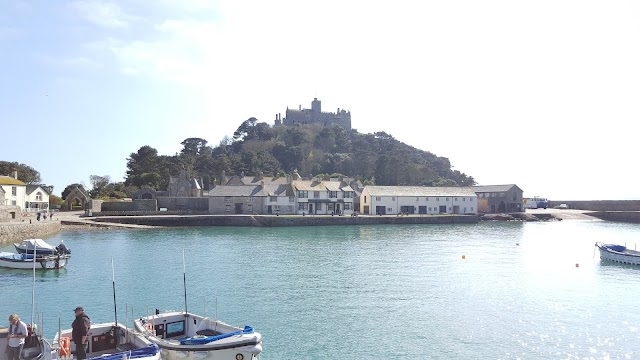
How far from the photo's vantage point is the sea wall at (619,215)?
307ft

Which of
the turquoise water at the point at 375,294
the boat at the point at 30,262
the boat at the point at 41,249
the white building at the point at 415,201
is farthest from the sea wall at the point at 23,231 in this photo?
the white building at the point at 415,201

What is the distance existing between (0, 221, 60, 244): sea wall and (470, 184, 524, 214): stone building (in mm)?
74734

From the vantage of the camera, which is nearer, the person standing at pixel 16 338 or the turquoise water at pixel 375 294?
the person standing at pixel 16 338

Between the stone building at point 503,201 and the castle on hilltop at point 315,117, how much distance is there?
288ft

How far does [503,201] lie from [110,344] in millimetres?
94155

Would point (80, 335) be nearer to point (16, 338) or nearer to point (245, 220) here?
point (16, 338)

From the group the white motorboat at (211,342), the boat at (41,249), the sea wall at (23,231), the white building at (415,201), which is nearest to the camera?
the white motorboat at (211,342)

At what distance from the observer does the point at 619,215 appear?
96.9 m

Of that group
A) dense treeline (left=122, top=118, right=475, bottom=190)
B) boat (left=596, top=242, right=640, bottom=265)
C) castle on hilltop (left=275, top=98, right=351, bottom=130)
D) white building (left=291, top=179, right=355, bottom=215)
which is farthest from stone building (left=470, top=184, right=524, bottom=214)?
castle on hilltop (left=275, top=98, right=351, bottom=130)

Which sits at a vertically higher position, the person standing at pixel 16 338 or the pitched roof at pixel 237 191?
the pitched roof at pixel 237 191

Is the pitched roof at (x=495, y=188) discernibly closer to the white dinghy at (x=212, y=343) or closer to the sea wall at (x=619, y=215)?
the sea wall at (x=619, y=215)


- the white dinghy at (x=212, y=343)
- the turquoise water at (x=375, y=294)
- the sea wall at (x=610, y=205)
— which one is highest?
the sea wall at (x=610, y=205)

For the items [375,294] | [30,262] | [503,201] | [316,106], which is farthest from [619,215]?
[316,106]

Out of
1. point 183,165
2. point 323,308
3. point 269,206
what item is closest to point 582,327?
point 323,308
